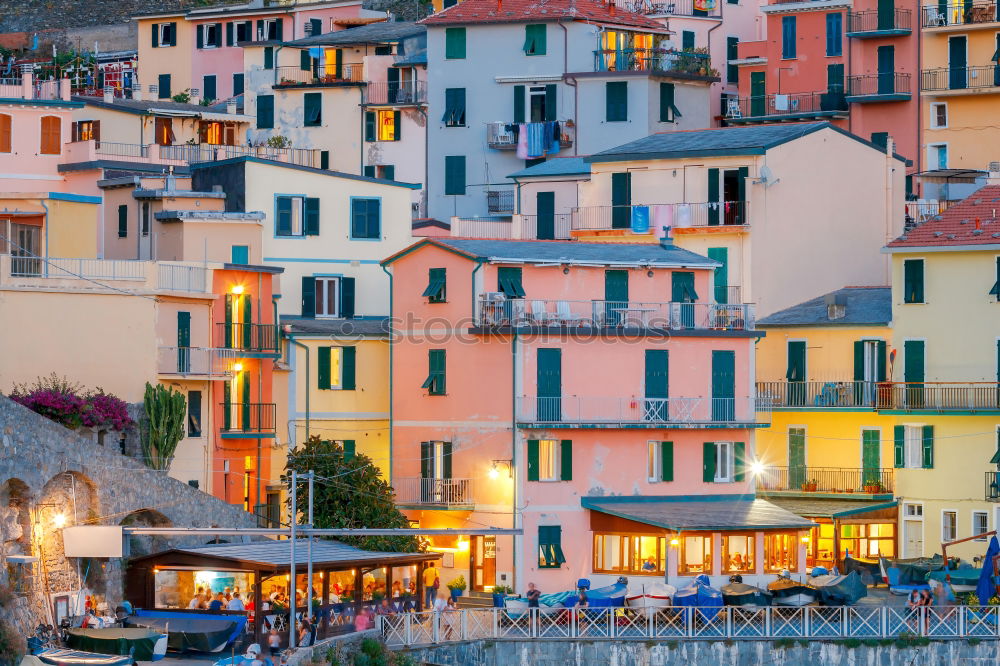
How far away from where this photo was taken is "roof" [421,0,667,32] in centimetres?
9288

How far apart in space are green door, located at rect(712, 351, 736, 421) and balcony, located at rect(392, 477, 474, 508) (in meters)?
7.74

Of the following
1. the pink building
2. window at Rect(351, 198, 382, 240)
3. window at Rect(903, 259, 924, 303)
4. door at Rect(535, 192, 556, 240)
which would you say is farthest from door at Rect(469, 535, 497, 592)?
door at Rect(535, 192, 556, 240)

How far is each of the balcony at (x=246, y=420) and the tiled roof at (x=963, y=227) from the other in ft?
64.7

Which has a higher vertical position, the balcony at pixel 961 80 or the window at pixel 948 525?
the balcony at pixel 961 80

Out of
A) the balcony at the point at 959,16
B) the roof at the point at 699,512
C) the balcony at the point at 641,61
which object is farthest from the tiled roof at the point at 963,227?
the balcony at the point at 641,61

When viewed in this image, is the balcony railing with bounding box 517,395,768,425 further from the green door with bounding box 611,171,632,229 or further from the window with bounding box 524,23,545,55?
the window with bounding box 524,23,545,55

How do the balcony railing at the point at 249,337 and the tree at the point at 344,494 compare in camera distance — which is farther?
the balcony railing at the point at 249,337

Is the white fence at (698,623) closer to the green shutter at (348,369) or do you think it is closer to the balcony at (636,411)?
the balcony at (636,411)

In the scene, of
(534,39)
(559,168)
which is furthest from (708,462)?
(534,39)

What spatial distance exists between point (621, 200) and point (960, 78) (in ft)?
55.1

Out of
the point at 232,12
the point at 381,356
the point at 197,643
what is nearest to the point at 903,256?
the point at 381,356

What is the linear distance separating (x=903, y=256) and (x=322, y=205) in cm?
1879

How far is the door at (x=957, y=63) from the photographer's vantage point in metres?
91.8

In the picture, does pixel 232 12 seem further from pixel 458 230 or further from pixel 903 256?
pixel 903 256
